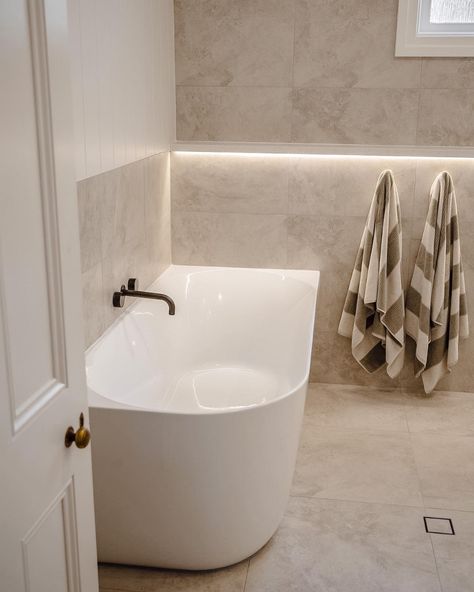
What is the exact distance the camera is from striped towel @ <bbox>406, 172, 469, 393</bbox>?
3.62 meters

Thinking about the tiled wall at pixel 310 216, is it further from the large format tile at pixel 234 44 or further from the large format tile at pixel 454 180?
the large format tile at pixel 234 44

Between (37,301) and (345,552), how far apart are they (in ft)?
5.70

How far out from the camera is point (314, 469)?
3.16 metres

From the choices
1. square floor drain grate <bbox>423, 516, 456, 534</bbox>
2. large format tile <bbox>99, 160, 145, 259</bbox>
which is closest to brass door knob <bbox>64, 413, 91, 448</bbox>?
large format tile <bbox>99, 160, 145, 259</bbox>

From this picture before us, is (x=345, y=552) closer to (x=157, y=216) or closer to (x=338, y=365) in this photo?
(x=338, y=365)

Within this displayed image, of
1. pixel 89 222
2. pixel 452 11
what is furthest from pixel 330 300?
pixel 89 222

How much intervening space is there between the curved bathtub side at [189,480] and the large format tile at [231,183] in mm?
1591

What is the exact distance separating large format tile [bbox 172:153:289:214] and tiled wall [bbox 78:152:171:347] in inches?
4.1

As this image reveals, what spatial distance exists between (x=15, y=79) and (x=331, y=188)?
2697 mm

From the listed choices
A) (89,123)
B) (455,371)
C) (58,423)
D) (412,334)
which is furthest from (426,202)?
(58,423)

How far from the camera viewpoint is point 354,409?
3742 mm

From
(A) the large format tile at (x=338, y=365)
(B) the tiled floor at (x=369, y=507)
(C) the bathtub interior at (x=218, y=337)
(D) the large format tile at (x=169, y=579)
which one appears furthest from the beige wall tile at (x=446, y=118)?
(D) the large format tile at (x=169, y=579)

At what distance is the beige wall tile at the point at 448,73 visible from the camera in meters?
3.46

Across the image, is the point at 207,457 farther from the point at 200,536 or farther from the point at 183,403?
the point at 183,403
